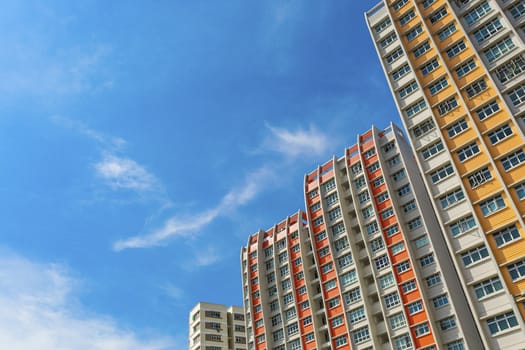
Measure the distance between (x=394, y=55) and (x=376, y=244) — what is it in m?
21.7

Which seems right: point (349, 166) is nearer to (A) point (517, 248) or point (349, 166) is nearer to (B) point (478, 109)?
(B) point (478, 109)

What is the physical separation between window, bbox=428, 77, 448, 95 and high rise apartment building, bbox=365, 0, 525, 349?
0.09m

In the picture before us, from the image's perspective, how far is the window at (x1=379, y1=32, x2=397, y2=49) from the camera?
5178cm

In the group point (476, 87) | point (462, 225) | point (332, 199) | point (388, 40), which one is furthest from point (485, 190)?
point (332, 199)

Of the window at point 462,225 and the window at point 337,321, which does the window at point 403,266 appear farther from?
the window at point 462,225

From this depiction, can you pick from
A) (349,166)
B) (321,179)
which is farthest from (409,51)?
(321,179)

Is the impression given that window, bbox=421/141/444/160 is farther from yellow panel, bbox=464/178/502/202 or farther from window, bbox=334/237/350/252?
window, bbox=334/237/350/252

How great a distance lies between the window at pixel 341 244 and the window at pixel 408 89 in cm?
1993

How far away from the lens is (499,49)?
4194 centimetres

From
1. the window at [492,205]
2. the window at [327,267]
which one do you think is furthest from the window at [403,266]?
the window at [492,205]

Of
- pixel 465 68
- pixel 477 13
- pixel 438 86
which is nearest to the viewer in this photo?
pixel 465 68

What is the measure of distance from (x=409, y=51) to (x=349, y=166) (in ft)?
56.8

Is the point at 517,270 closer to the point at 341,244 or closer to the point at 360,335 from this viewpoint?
the point at 360,335

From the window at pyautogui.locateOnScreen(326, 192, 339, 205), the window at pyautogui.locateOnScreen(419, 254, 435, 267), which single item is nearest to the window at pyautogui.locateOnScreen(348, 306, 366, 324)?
the window at pyautogui.locateOnScreen(419, 254, 435, 267)
